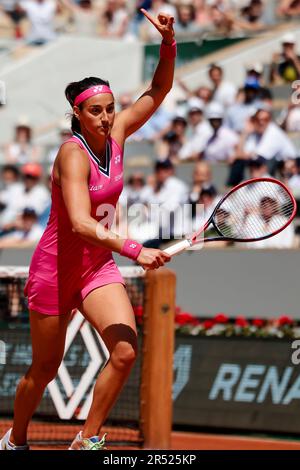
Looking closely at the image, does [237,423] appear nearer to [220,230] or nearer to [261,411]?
[261,411]

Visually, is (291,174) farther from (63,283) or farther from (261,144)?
(63,283)

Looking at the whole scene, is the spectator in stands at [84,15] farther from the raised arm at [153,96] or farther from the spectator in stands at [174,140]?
the raised arm at [153,96]

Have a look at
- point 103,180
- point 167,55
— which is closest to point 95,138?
point 103,180

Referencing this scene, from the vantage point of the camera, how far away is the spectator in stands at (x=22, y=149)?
15.3 m

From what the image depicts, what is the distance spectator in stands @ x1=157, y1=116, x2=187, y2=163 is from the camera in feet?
44.2

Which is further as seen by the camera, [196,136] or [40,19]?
[40,19]

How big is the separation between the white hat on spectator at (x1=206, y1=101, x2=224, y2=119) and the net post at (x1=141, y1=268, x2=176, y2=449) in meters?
5.34

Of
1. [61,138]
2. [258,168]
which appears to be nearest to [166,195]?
[258,168]

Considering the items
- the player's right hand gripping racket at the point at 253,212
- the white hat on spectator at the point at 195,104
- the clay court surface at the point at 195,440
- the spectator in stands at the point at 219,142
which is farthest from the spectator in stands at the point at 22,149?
the player's right hand gripping racket at the point at 253,212

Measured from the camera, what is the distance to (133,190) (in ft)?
40.8

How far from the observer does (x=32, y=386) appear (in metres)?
6.17

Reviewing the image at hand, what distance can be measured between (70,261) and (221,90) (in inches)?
→ 323

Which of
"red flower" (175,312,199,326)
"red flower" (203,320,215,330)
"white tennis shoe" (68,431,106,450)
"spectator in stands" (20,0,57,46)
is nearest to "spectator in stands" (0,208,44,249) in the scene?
"red flower" (175,312,199,326)

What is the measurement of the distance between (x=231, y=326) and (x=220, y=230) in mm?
3388
